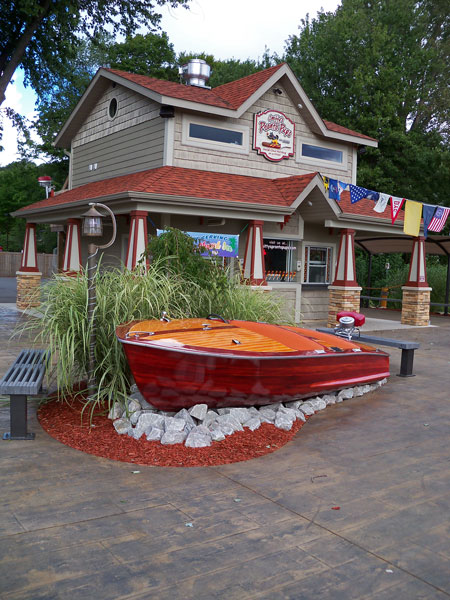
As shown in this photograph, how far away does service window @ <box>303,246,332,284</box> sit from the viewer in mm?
16484

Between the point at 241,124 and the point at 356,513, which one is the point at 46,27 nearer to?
the point at 241,124

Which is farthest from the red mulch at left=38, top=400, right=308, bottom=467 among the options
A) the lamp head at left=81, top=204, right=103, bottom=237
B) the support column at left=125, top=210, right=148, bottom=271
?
the support column at left=125, top=210, right=148, bottom=271

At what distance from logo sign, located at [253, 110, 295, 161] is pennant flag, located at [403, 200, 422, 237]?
4245mm

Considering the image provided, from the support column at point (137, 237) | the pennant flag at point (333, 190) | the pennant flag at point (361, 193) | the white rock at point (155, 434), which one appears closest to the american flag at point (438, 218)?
the pennant flag at point (361, 193)

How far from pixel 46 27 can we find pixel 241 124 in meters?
9.73

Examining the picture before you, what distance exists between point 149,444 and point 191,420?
1.69ft

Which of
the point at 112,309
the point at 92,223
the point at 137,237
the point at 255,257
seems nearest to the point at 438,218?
the point at 255,257

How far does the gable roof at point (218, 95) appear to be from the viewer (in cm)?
1360

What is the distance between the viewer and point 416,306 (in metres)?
16.7

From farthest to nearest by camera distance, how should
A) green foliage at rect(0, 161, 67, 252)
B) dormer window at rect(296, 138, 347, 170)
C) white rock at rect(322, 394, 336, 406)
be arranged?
green foliage at rect(0, 161, 67, 252) < dormer window at rect(296, 138, 347, 170) < white rock at rect(322, 394, 336, 406)

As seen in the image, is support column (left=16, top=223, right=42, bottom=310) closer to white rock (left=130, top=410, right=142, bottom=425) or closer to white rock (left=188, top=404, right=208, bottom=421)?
white rock (left=130, top=410, right=142, bottom=425)

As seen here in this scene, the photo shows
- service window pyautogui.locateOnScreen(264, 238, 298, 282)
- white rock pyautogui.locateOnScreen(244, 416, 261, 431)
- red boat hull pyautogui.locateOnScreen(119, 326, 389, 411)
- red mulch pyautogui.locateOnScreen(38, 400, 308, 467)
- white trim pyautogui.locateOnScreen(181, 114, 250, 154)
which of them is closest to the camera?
red mulch pyautogui.locateOnScreen(38, 400, 308, 467)

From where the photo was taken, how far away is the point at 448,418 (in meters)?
6.50

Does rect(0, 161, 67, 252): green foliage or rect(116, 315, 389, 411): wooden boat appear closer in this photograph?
rect(116, 315, 389, 411): wooden boat
